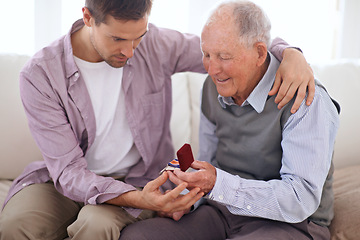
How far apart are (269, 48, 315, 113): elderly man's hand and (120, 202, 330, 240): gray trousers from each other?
39 centimetres

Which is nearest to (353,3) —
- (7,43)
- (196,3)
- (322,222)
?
(196,3)

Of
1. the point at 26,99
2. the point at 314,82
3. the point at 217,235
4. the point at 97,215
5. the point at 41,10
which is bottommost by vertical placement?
the point at 217,235

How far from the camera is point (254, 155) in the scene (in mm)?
1479

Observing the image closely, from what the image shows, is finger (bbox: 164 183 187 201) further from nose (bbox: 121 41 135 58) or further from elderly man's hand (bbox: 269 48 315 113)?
nose (bbox: 121 41 135 58)

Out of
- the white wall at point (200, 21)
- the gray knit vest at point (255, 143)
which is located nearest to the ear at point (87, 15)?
the gray knit vest at point (255, 143)

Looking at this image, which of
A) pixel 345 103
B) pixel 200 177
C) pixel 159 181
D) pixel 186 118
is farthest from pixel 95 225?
pixel 345 103

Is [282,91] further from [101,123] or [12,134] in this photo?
[12,134]

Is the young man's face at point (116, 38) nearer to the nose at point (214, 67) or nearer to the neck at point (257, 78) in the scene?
the nose at point (214, 67)

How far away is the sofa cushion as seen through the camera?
1466mm

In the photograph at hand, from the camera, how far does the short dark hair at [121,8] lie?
1408 millimetres

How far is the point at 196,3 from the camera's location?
272cm

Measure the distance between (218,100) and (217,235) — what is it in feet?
1.62

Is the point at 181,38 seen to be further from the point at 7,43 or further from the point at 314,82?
the point at 7,43

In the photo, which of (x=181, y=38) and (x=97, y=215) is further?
(x=181, y=38)
